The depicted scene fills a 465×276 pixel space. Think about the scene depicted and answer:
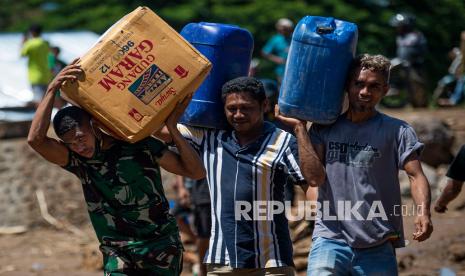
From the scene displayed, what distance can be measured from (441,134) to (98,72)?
10.2 meters

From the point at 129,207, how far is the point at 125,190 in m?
0.09

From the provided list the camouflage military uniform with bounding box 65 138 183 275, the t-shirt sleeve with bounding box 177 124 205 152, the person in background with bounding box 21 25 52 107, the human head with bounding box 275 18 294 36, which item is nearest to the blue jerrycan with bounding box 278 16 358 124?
the t-shirt sleeve with bounding box 177 124 205 152

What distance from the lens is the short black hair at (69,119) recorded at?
5.45 meters

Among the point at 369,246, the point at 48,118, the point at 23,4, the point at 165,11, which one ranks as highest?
the point at 48,118

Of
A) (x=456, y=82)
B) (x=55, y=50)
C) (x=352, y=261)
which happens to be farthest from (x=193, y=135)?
(x=456, y=82)

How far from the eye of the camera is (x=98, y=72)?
5.43 meters

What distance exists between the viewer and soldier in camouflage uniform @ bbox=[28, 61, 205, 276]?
5543 millimetres

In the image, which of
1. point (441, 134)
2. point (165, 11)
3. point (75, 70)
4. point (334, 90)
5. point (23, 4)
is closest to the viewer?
point (75, 70)

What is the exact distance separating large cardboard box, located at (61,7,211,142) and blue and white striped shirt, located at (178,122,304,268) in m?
0.54

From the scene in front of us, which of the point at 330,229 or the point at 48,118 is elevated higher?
the point at 48,118

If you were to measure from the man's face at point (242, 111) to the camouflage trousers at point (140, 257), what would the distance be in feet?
2.39

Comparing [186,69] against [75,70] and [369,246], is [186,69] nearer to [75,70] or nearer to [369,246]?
[75,70]

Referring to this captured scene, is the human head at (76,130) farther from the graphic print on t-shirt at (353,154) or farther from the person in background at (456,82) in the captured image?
the person in background at (456,82)

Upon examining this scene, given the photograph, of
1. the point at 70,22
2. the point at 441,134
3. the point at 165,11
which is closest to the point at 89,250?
the point at 441,134
